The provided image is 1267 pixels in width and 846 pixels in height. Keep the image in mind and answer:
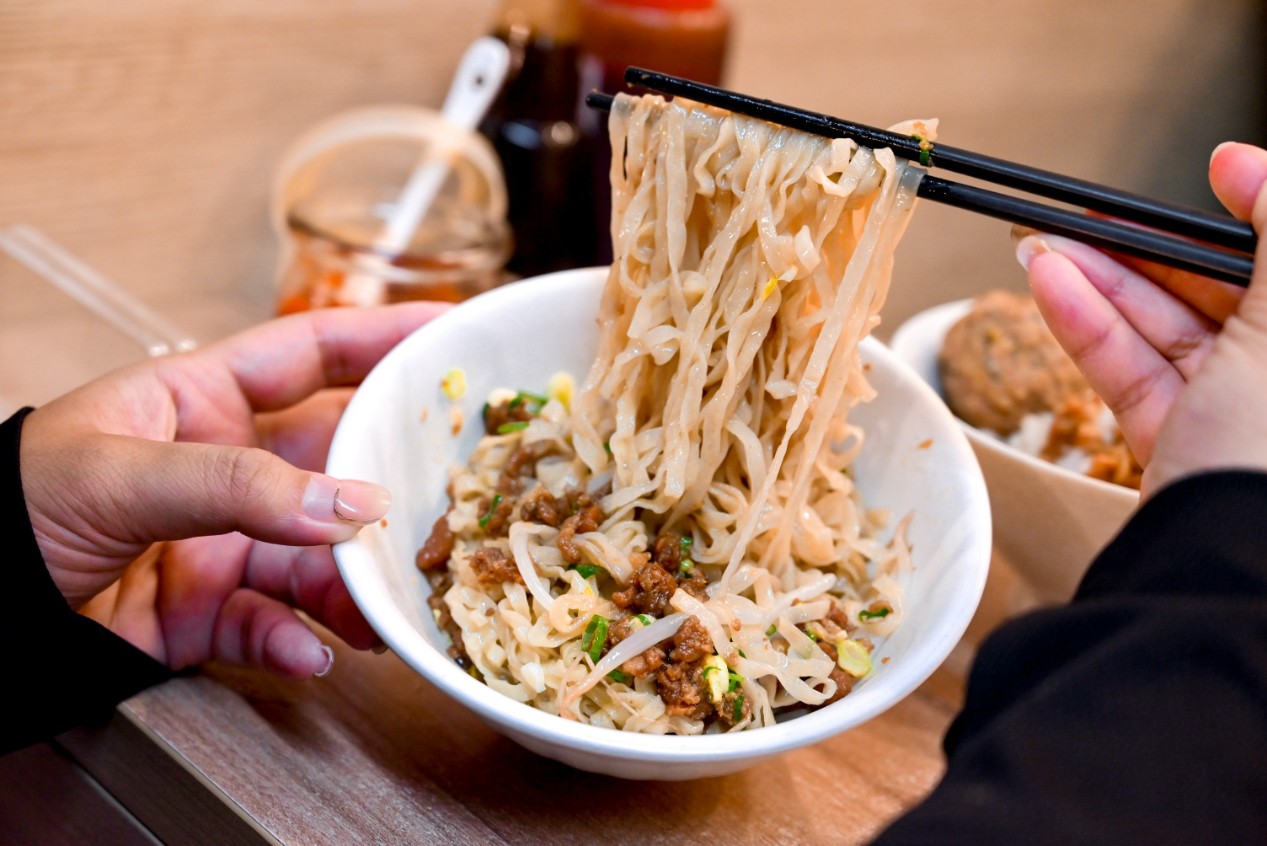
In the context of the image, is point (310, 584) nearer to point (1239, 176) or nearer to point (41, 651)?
point (41, 651)

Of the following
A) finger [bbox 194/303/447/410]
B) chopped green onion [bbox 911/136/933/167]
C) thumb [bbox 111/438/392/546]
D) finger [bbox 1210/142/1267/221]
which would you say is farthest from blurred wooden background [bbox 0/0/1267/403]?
finger [bbox 1210/142/1267/221]

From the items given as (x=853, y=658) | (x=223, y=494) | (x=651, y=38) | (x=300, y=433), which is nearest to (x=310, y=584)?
(x=300, y=433)

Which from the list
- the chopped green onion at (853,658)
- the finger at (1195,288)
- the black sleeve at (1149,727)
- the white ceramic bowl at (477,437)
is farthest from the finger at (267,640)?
the finger at (1195,288)

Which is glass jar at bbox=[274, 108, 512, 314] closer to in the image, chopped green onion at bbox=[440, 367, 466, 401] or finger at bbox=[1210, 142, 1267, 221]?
chopped green onion at bbox=[440, 367, 466, 401]

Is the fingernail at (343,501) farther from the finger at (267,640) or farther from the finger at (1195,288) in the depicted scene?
the finger at (1195,288)

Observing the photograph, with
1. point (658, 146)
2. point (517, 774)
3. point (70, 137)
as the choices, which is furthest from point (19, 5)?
point (517, 774)

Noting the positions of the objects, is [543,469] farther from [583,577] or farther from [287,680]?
[287,680]
